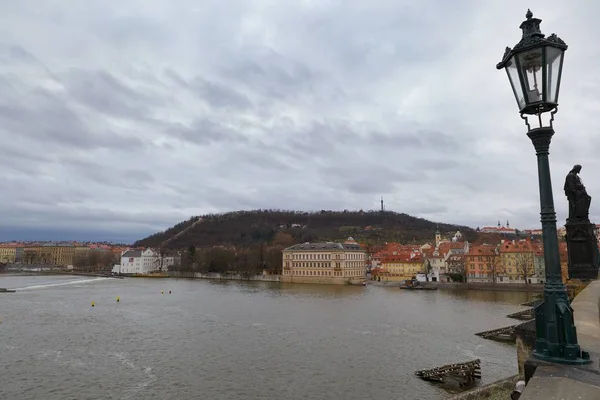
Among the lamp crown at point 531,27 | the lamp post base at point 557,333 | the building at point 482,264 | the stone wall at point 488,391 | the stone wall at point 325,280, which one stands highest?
the lamp crown at point 531,27

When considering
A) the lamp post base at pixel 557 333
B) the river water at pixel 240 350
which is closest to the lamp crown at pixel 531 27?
the lamp post base at pixel 557 333

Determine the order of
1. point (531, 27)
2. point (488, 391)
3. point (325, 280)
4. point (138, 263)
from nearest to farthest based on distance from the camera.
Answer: point (531, 27) < point (488, 391) < point (325, 280) < point (138, 263)

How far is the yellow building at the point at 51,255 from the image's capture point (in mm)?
171750

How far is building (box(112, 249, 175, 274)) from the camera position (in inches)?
5266

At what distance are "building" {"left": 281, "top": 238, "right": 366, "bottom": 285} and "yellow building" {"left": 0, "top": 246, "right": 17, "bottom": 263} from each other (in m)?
146

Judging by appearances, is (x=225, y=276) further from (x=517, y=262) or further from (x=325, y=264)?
(x=517, y=262)

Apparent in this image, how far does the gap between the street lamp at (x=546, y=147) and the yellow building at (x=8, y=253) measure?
218842 mm

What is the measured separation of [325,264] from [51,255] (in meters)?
133

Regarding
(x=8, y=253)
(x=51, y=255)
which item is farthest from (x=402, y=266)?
(x=8, y=253)

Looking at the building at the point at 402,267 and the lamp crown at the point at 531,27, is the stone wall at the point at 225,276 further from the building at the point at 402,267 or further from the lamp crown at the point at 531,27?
the lamp crown at the point at 531,27

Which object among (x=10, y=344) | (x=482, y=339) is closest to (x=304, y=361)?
(x=482, y=339)

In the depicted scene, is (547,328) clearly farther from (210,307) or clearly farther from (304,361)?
(210,307)

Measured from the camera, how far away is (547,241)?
4.77 meters

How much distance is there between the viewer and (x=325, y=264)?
307 ft
